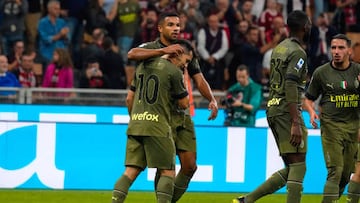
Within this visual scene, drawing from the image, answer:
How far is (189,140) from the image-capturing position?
13016mm

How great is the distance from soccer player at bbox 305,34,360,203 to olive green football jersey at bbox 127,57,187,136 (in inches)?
89.9

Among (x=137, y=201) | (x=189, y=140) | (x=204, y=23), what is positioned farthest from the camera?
(x=204, y=23)

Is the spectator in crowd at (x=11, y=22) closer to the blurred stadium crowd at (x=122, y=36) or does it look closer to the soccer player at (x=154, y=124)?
the blurred stadium crowd at (x=122, y=36)

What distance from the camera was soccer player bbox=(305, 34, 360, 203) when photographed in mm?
13383

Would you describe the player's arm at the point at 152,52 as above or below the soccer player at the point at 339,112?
above

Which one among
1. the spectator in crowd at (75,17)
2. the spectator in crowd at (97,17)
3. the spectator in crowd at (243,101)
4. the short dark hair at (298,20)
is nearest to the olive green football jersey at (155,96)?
the short dark hair at (298,20)

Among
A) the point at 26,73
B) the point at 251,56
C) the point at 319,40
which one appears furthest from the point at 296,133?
the point at 319,40

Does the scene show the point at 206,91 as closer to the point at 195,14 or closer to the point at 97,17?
the point at 195,14

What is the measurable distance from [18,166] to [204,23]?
7095 mm

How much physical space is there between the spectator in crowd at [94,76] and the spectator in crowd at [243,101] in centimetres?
306

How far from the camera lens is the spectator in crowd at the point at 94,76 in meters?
21.9

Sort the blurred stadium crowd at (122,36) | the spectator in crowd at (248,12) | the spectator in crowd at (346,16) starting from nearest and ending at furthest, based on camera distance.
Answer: the blurred stadium crowd at (122,36) → the spectator in crowd at (248,12) → the spectator in crowd at (346,16)

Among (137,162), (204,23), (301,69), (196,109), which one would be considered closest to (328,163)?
(301,69)

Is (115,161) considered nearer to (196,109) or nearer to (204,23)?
(196,109)
